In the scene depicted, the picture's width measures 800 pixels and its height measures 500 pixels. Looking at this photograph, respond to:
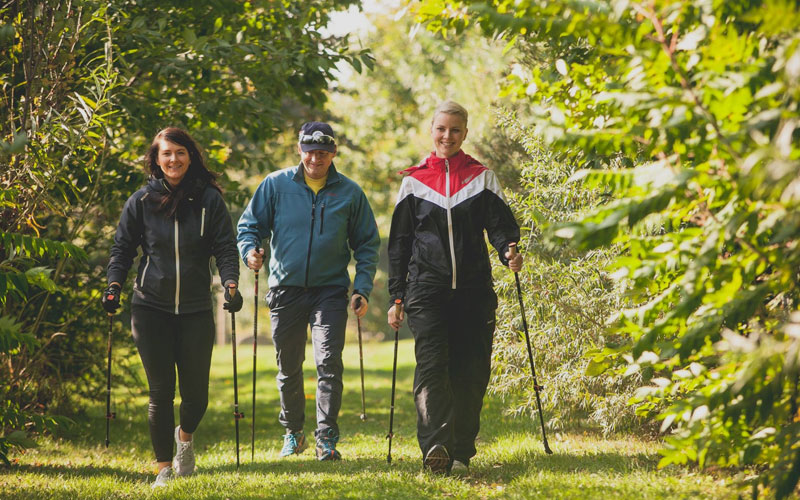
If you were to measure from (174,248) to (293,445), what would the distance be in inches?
82.7

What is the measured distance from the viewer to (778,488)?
3.04 metres

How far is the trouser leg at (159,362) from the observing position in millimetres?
5801

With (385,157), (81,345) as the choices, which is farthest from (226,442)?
(385,157)

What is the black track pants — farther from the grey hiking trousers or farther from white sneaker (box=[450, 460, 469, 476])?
the grey hiking trousers

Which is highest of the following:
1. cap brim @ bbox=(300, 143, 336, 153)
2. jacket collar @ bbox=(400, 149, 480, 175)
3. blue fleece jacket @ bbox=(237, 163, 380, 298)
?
cap brim @ bbox=(300, 143, 336, 153)

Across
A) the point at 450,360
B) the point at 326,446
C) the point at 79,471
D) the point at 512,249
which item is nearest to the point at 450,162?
the point at 512,249

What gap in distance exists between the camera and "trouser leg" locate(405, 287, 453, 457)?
219 inches

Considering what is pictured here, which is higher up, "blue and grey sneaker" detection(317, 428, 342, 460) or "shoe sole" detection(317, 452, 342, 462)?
"blue and grey sneaker" detection(317, 428, 342, 460)

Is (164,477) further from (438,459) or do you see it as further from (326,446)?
(438,459)

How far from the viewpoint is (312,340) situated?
6.69 meters

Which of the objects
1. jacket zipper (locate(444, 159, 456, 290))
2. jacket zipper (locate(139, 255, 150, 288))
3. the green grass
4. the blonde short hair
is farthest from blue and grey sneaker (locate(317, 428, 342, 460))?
the blonde short hair

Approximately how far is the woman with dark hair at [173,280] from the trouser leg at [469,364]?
1.64 meters

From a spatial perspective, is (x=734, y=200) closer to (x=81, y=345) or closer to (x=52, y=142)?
(x=52, y=142)

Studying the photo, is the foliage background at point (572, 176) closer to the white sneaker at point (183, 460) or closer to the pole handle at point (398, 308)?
the white sneaker at point (183, 460)
